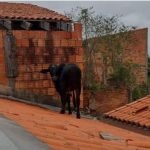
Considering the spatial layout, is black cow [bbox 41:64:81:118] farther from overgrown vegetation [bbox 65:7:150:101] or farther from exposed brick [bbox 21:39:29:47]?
overgrown vegetation [bbox 65:7:150:101]

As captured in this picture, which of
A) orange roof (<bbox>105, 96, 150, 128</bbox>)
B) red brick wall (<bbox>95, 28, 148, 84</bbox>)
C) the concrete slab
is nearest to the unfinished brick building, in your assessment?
orange roof (<bbox>105, 96, 150, 128</bbox>)

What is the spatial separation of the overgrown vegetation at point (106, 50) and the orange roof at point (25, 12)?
17.3 feet

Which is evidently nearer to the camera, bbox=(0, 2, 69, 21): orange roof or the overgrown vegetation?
bbox=(0, 2, 69, 21): orange roof

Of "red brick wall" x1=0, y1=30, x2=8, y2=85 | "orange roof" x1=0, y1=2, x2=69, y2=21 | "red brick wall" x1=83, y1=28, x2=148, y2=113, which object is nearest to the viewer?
"red brick wall" x1=0, y1=30, x2=8, y2=85

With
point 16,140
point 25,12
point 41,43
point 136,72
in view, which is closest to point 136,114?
point 41,43

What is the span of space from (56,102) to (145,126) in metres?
3.92

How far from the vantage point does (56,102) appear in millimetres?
13391

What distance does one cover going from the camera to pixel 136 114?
1112cm

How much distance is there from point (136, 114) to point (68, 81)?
1.72 metres

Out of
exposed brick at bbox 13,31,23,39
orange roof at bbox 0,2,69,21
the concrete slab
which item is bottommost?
the concrete slab

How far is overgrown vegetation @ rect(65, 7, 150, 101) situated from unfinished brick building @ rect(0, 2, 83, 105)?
6.85m

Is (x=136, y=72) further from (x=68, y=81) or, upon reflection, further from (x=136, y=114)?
(x=68, y=81)

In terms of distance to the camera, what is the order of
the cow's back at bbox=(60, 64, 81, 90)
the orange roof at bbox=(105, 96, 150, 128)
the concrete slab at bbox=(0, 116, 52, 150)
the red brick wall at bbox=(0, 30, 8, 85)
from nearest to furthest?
1. the concrete slab at bbox=(0, 116, 52, 150)
2. the orange roof at bbox=(105, 96, 150, 128)
3. the cow's back at bbox=(60, 64, 81, 90)
4. the red brick wall at bbox=(0, 30, 8, 85)

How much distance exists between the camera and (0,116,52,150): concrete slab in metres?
3.82
